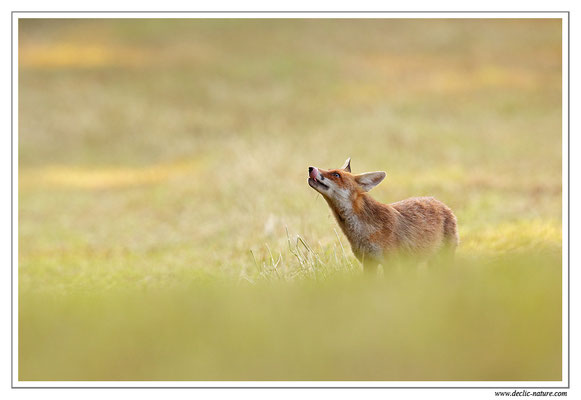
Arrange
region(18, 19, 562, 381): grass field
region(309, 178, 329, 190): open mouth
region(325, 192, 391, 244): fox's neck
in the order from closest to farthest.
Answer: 1. region(18, 19, 562, 381): grass field
2. region(309, 178, 329, 190): open mouth
3. region(325, 192, 391, 244): fox's neck

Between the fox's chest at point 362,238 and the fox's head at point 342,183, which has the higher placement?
the fox's head at point 342,183

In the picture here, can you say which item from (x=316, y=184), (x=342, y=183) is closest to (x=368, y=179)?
(x=342, y=183)

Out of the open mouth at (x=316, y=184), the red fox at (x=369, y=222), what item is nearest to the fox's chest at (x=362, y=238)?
the red fox at (x=369, y=222)

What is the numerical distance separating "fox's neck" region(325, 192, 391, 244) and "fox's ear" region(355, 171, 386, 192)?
2.8 inches

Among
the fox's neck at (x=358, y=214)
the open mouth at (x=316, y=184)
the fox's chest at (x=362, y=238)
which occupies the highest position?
the open mouth at (x=316, y=184)

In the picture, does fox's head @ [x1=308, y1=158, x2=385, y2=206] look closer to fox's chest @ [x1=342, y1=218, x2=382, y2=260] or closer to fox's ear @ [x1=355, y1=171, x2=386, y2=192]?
fox's ear @ [x1=355, y1=171, x2=386, y2=192]

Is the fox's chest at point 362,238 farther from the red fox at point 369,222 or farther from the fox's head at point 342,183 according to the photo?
the fox's head at point 342,183

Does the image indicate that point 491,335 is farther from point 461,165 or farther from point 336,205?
point 461,165

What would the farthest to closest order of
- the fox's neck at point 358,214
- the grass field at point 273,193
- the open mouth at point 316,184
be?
the fox's neck at point 358,214 → the open mouth at point 316,184 → the grass field at point 273,193

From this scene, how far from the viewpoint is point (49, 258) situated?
32.4 ft

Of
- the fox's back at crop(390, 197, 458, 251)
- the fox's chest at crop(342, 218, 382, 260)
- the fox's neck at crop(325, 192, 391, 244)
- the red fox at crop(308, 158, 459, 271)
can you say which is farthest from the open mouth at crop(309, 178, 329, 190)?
the fox's back at crop(390, 197, 458, 251)

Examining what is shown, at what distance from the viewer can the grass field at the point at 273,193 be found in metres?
2.16

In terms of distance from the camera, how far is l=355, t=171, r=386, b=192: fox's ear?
4.18m
